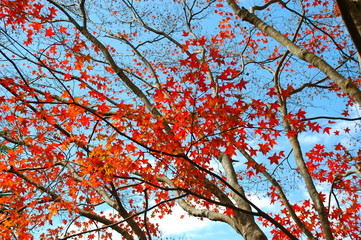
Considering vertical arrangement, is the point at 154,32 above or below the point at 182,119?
above

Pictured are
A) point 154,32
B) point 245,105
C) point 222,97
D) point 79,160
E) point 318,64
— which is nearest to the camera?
point 318,64

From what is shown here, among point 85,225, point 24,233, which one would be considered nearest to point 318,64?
point 24,233

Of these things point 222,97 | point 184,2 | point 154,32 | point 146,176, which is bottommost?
point 146,176

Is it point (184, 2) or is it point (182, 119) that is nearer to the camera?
point (182, 119)

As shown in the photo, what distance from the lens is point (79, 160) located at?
579cm

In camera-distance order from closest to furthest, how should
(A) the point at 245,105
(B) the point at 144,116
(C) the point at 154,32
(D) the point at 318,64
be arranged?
(D) the point at 318,64
(A) the point at 245,105
(B) the point at 144,116
(C) the point at 154,32

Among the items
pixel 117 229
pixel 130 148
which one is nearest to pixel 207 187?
pixel 130 148

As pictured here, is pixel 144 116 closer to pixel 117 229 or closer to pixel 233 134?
pixel 233 134

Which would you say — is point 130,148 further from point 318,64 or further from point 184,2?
point 184,2

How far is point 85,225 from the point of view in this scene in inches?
321

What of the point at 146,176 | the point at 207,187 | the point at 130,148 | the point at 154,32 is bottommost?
the point at 207,187

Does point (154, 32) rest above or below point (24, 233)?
above

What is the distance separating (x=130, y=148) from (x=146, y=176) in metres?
0.59

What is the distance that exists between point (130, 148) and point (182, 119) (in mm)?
1124
